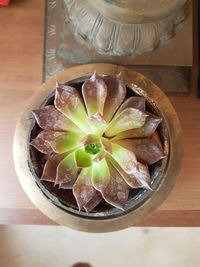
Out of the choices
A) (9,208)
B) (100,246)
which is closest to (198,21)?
(9,208)

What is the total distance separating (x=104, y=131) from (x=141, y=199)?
4.5 inches

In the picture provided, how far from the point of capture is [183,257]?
1.15 meters

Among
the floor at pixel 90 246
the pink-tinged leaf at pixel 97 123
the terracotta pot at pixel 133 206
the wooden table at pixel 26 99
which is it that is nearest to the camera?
the pink-tinged leaf at pixel 97 123

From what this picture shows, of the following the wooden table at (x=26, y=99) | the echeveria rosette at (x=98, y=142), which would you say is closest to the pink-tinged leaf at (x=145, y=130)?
the echeveria rosette at (x=98, y=142)

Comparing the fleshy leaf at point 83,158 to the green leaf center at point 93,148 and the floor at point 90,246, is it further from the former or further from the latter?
the floor at point 90,246

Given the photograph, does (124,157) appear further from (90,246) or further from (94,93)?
(90,246)

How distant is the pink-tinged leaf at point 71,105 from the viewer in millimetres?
556

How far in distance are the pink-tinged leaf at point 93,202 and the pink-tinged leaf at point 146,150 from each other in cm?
7

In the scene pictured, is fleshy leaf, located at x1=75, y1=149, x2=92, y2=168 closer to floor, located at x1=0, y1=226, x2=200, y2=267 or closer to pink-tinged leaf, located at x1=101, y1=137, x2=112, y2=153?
pink-tinged leaf, located at x1=101, y1=137, x2=112, y2=153

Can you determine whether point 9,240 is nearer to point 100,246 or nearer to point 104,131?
point 100,246

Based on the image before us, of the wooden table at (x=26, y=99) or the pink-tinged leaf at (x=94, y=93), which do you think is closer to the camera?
the pink-tinged leaf at (x=94, y=93)

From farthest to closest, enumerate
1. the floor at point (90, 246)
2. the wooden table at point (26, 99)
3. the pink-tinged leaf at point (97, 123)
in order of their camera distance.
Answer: the floor at point (90, 246), the wooden table at point (26, 99), the pink-tinged leaf at point (97, 123)

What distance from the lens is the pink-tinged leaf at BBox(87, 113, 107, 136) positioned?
512 mm

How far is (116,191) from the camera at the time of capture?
0.56 meters
